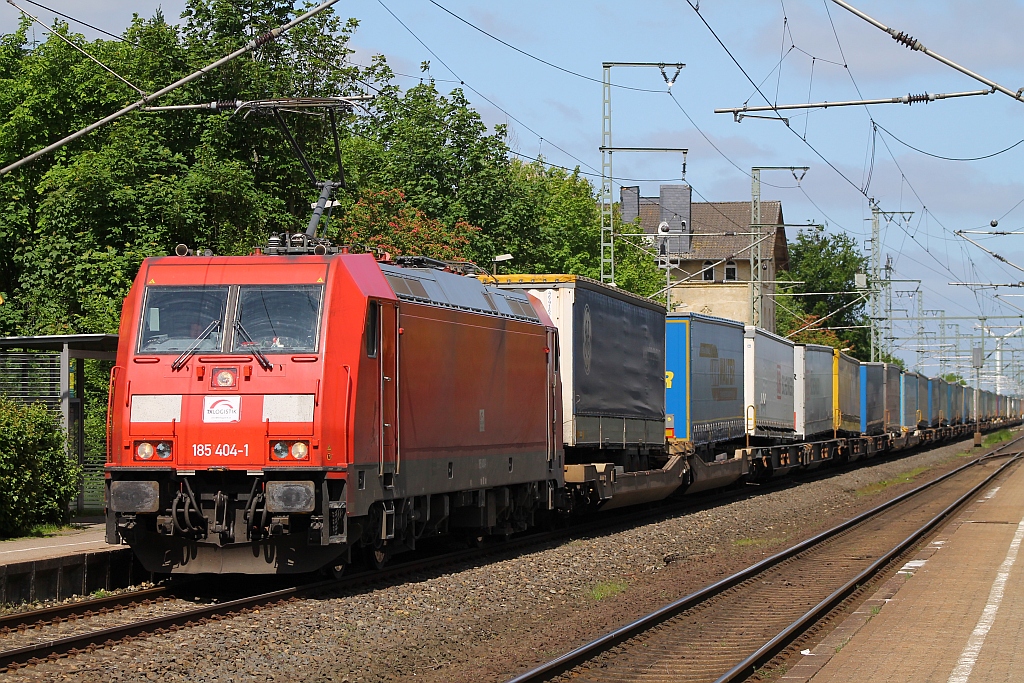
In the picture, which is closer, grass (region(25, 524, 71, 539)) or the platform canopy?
grass (region(25, 524, 71, 539))

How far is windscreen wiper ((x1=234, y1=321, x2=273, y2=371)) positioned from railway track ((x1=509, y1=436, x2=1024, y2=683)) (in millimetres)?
4230

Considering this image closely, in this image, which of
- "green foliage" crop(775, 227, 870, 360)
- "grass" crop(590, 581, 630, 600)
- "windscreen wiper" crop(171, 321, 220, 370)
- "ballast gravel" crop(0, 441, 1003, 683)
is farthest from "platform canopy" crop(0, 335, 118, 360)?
"green foliage" crop(775, 227, 870, 360)

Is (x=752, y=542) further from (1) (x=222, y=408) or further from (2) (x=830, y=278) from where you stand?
(2) (x=830, y=278)

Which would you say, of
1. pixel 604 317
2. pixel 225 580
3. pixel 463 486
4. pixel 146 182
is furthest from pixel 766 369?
pixel 225 580

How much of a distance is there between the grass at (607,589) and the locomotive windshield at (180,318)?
477 centimetres

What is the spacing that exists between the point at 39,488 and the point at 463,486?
518 centimetres

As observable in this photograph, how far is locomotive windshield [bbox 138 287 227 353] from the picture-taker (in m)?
12.7

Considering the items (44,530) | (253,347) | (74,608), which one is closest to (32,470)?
(44,530)

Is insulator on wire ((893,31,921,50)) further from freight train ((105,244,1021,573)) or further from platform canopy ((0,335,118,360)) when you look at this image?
platform canopy ((0,335,118,360))

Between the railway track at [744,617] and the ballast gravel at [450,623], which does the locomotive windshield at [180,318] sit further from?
the railway track at [744,617]

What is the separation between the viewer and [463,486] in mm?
15180

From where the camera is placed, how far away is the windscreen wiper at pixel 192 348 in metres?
12.5

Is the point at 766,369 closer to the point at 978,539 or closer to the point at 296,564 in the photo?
the point at 978,539

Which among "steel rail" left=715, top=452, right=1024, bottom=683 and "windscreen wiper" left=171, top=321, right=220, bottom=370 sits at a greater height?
"windscreen wiper" left=171, top=321, right=220, bottom=370
